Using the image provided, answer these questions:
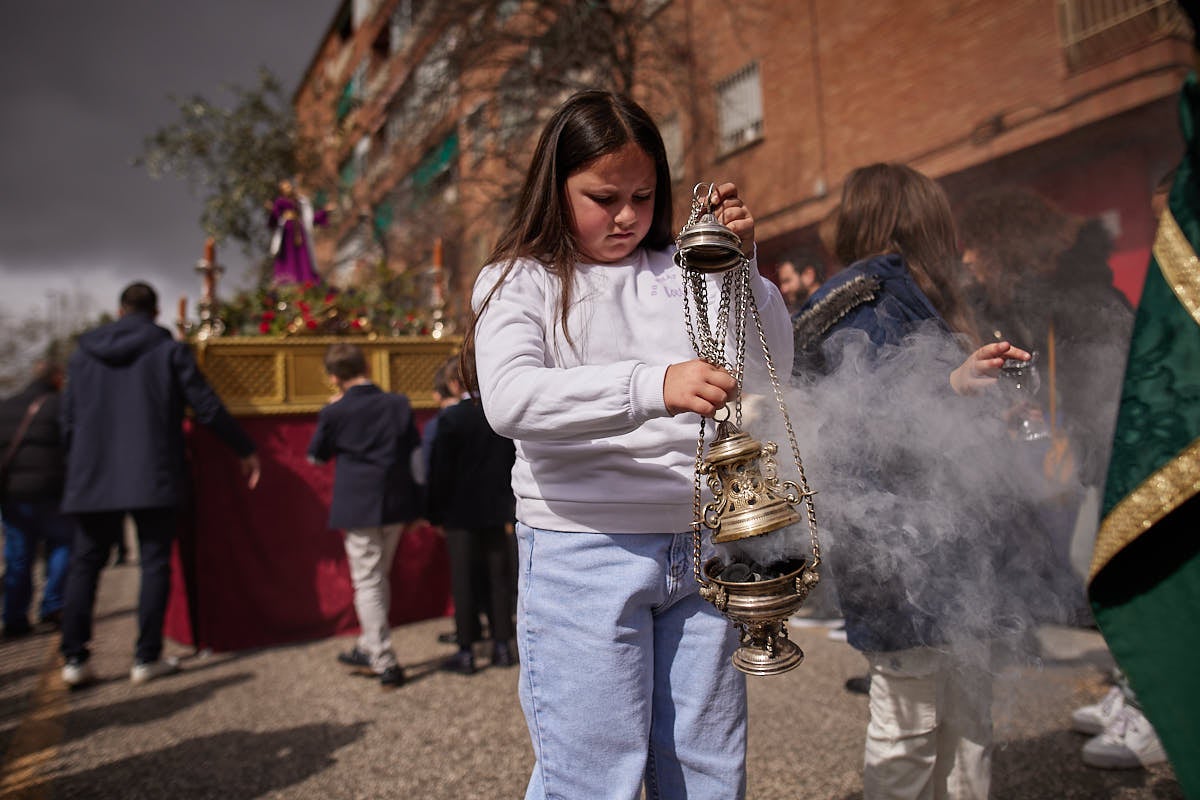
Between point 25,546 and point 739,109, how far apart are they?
8.65 meters

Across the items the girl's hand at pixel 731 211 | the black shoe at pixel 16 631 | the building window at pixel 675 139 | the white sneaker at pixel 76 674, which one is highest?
the building window at pixel 675 139

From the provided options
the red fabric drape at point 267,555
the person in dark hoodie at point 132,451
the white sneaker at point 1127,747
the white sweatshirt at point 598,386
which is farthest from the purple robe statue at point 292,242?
the white sneaker at point 1127,747

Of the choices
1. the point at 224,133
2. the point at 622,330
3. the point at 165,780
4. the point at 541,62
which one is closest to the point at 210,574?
the point at 165,780

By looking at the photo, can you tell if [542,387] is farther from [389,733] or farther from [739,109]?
[739,109]

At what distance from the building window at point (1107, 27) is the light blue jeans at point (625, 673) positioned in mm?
6605

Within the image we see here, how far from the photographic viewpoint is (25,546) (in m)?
5.61

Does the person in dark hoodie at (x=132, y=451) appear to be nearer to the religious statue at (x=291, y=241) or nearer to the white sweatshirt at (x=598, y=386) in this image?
the religious statue at (x=291, y=241)

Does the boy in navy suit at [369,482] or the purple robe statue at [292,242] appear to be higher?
the purple robe statue at [292,242]

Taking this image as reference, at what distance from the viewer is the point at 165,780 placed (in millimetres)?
2850

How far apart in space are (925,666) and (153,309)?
14.3ft

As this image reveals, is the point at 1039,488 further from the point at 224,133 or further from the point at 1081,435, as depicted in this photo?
the point at 224,133

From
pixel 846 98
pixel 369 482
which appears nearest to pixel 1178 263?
pixel 369 482

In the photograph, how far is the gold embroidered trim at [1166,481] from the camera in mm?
851

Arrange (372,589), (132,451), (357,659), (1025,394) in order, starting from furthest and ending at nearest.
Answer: (357,659) < (132,451) < (372,589) < (1025,394)
